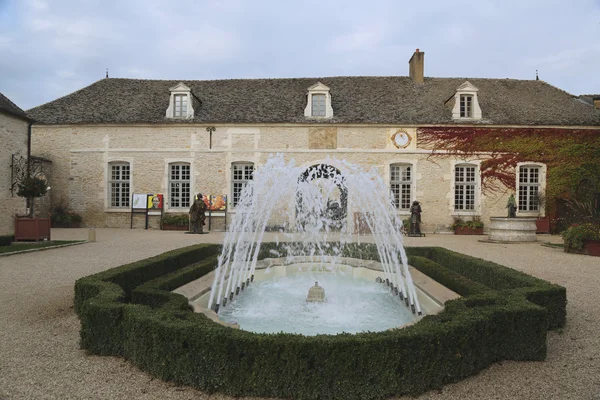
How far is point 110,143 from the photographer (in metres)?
17.5

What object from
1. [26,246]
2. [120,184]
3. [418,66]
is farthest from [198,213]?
[418,66]

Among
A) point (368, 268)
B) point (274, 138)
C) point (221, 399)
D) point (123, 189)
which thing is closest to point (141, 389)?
point (221, 399)

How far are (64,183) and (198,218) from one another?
702 cm

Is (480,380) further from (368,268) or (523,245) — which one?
(523,245)

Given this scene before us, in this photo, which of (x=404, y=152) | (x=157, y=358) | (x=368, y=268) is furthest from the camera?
(x=404, y=152)

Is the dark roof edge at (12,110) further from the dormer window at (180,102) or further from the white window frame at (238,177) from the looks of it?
the white window frame at (238,177)

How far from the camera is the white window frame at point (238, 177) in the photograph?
1748cm

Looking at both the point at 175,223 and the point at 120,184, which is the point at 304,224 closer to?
the point at 175,223

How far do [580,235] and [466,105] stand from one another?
8696 millimetres

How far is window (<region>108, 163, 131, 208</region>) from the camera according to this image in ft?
58.6

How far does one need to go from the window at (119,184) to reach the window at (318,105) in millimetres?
8622

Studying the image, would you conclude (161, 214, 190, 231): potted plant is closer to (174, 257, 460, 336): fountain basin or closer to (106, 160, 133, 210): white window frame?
(106, 160, 133, 210): white window frame

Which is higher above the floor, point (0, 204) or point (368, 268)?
point (0, 204)

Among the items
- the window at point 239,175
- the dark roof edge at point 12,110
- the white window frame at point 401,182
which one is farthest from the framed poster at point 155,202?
the white window frame at point 401,182
